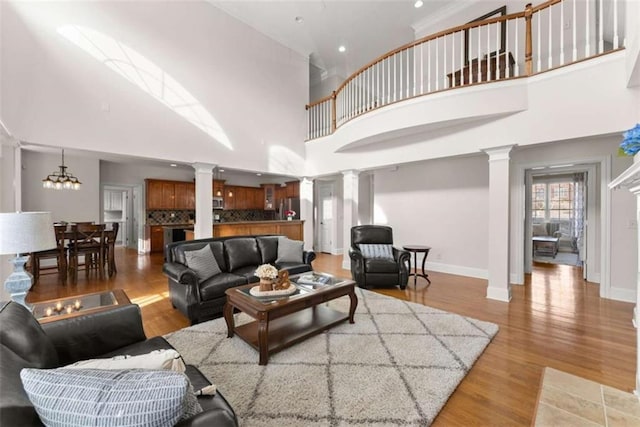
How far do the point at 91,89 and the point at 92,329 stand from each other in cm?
423

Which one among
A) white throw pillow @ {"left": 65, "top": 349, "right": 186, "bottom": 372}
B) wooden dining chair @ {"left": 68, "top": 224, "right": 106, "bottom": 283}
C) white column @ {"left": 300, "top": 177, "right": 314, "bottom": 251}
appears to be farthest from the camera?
white column @ {"left": 300, "top": 177, "right": 314, "bottom": 251}

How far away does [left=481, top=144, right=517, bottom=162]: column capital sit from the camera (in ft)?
12.6

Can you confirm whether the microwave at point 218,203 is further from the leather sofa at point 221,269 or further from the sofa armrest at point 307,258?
the sofa armrest at point 307,258

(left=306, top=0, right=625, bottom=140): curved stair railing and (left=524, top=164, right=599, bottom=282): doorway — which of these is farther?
(left=524, top=164, right=599, bottom=282): doorway

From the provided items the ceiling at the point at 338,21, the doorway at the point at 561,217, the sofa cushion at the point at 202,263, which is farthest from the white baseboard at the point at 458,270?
the ceiling at the point at 338,21

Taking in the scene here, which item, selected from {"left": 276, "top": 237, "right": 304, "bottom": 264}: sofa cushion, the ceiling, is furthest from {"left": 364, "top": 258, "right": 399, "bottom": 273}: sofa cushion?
the ceiling

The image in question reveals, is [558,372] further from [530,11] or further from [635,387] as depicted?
[530,11]

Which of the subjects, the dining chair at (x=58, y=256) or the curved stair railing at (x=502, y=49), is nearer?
the curved stair railing at (x=502, y=49)

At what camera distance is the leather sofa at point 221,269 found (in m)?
3.03

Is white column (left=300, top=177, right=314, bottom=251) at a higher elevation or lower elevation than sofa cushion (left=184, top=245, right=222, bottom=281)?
higher

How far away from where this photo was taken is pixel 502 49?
4.63 metres

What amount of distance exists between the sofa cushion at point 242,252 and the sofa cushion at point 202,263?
0.34 m

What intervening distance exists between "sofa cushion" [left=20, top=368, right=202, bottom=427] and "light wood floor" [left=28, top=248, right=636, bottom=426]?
1.64 m

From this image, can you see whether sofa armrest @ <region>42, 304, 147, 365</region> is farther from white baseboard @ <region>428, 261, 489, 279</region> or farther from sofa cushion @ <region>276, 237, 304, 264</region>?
white baseboard @ <region>428, 261, 489, 279</region>
